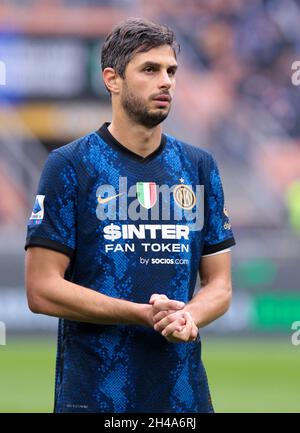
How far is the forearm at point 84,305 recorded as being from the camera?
14.0ft

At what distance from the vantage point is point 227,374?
1300 centimetres

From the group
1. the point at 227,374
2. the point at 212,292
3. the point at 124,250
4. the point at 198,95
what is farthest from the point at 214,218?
the point at 198,95

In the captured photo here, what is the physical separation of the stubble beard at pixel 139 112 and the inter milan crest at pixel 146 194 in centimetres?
23

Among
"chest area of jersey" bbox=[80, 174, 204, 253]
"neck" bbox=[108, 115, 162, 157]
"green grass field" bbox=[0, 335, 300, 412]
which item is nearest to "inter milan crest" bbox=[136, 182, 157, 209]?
"chest area of jersey" bbox=[80, 174, 204, 253]

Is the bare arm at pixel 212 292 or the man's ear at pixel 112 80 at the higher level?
the man's ear at pixel 112 80

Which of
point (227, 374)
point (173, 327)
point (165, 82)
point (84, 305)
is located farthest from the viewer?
point (227, 374)

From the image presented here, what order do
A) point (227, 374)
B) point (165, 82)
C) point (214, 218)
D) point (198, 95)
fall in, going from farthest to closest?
1. point (198, 95)
2. point (227, 374)
3. point (214, 218)
4. point (165, 82)

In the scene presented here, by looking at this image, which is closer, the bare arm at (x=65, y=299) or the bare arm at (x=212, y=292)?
the bare arm at (x=65, y=299)

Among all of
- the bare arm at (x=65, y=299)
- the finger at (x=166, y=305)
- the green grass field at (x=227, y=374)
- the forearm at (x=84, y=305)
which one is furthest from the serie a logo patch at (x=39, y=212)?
the green grass field at (x=227, y=374)

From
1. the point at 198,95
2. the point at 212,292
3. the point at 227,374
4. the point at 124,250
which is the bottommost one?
the point at 212,292

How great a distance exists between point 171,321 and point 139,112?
33.5 inches

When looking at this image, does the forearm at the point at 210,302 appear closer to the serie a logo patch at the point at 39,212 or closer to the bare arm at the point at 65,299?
the bare arm at the point at 65,299

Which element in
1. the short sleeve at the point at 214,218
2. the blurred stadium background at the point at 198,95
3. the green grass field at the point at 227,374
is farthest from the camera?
the blurred stadium background at the point at 198,95

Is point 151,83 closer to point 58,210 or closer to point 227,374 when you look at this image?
point 58,210
